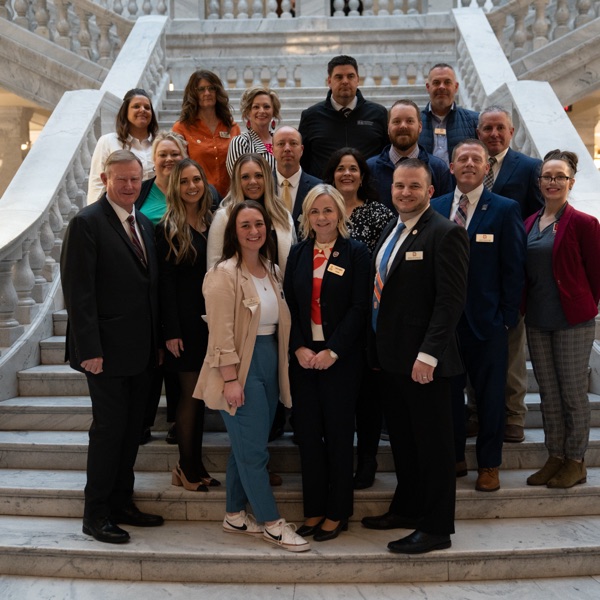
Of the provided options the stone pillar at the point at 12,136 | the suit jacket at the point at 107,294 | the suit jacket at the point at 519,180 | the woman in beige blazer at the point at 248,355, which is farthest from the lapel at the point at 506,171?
the stone pillar at the point at 12,136

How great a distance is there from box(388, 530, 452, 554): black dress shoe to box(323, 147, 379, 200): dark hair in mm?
1801

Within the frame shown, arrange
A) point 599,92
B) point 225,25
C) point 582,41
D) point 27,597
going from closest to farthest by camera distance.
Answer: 1. point 27,597
2. point 582,41
3. point 599,92
4. point 225,25

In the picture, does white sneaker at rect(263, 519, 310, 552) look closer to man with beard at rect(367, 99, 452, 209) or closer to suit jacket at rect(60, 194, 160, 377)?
suit jacket at rect(60, 194, 160, 377)

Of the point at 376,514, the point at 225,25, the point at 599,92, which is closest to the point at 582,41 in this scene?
the point at 599,92

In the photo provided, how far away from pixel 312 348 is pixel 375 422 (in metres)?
0.65

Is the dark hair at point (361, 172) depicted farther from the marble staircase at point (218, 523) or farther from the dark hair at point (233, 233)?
the marble staircase at point (218, 523)

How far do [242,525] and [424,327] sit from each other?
1398 mm

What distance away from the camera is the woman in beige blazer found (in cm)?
350

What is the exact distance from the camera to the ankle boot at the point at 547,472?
3930mm

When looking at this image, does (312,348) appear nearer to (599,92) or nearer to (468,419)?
(468,419)

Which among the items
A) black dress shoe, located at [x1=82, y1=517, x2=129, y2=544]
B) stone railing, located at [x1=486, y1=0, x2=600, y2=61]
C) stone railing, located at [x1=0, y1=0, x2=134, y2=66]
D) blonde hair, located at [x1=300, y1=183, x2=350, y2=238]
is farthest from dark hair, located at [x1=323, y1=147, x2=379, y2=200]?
stone railing, located at [x1=0, y1=0, x2=134, y2=66]

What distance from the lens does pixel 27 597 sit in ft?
11.2

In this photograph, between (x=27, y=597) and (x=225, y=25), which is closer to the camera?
(x=27, y=597)

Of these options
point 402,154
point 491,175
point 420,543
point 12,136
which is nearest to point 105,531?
point 420,543
